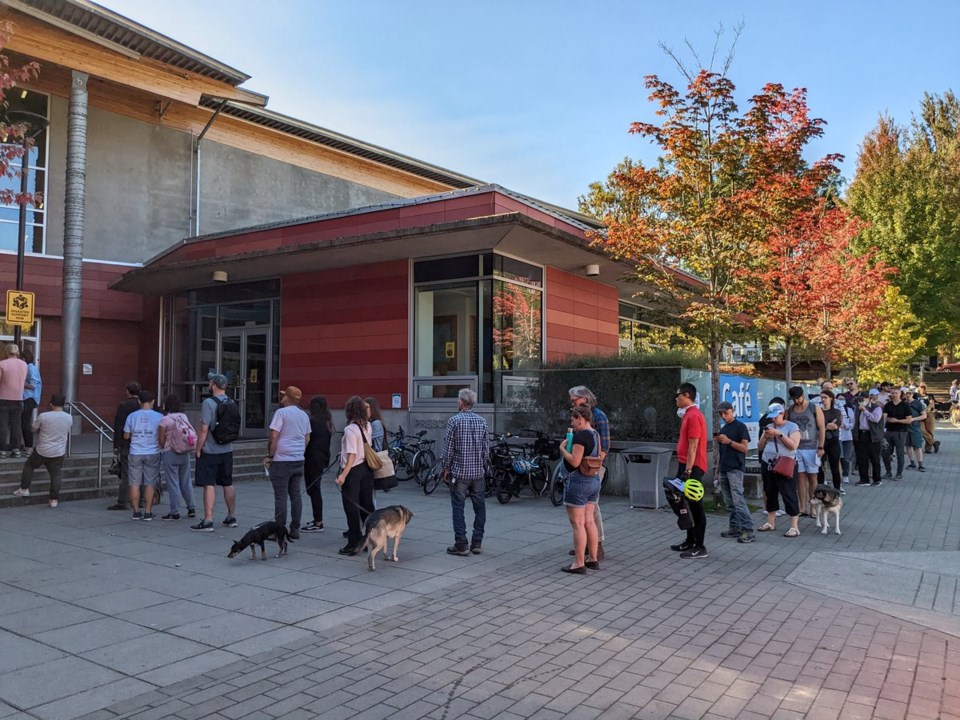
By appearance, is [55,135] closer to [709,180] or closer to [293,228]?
[293,228]

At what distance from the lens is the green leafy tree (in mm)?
36281

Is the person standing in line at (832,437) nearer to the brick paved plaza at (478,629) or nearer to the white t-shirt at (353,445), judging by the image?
the brick paved plaza at (478,629)

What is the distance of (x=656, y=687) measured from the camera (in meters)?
4.28

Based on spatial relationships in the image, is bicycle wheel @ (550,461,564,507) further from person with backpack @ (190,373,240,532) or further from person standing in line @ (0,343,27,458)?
person standing in line @ (0,343,27,458)

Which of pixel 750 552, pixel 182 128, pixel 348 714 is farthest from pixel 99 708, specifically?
pixel 182 128

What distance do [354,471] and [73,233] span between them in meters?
13.6

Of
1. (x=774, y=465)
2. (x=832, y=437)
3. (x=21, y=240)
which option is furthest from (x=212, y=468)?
(x=832, y=437)

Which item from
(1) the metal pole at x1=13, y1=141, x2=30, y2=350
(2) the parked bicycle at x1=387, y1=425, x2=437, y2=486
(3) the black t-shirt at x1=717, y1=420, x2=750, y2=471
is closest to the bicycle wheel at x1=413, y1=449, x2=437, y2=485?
(2) the parked bicycle at x1=387, y1=425, x2=437, y2=486

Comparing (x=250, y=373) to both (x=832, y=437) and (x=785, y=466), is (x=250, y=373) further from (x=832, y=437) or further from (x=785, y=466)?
(x=785, y=466)

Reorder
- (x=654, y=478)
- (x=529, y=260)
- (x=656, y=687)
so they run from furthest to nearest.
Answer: (x=529, y=260), (x=654, y=478), (x=656, y=687)

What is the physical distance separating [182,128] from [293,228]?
869cm

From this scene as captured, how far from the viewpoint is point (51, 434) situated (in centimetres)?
1020

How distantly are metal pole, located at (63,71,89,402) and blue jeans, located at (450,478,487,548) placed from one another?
13.4 m

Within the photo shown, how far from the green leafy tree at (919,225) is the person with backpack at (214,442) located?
35.7 metres
